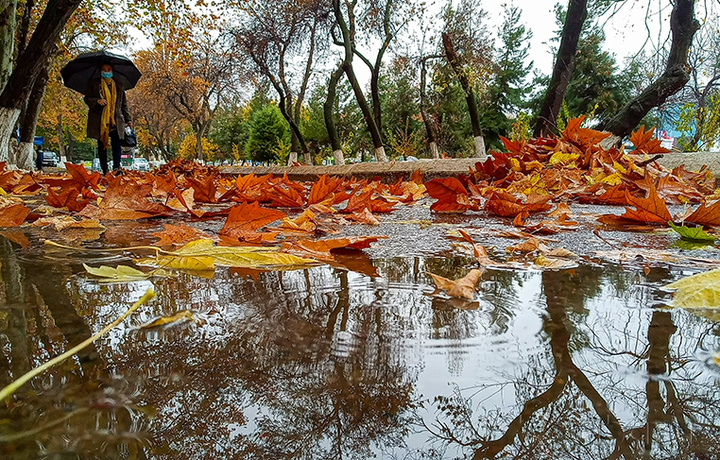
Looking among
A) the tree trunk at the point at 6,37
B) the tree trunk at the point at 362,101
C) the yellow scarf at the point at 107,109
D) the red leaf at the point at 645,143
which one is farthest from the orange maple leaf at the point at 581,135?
the tree trunk at the point at 362,101

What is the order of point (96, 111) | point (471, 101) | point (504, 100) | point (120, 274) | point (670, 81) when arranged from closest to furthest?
point (120, 274), point (670, 81), point (96, 111), point (471, 101), point (504, 100)

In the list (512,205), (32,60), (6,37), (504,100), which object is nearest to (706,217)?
(512,205)

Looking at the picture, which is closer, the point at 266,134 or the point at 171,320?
the point at 171,320

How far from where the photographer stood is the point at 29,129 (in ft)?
36.5

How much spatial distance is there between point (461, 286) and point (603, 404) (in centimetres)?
37

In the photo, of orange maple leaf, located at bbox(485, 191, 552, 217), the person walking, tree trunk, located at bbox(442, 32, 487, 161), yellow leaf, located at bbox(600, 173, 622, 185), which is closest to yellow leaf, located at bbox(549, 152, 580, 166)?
yellow leaf, located at bbox(600, 173, 622, 185)

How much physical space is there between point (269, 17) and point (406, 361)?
19836 millimetres

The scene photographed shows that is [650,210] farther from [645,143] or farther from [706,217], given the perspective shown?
[645,143]

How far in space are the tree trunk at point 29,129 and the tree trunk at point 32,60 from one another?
156 inches

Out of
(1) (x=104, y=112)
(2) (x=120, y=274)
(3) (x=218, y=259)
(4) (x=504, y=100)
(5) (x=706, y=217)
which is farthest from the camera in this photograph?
(4) (x=504, y=100)

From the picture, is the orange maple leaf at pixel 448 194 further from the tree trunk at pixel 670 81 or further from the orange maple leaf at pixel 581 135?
the tree trunk at pixel 670 81

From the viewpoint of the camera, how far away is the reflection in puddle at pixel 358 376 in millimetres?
339

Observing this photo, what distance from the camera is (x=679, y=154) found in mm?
3672

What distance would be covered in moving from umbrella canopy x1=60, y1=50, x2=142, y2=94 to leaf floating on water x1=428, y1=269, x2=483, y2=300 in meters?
10.4
